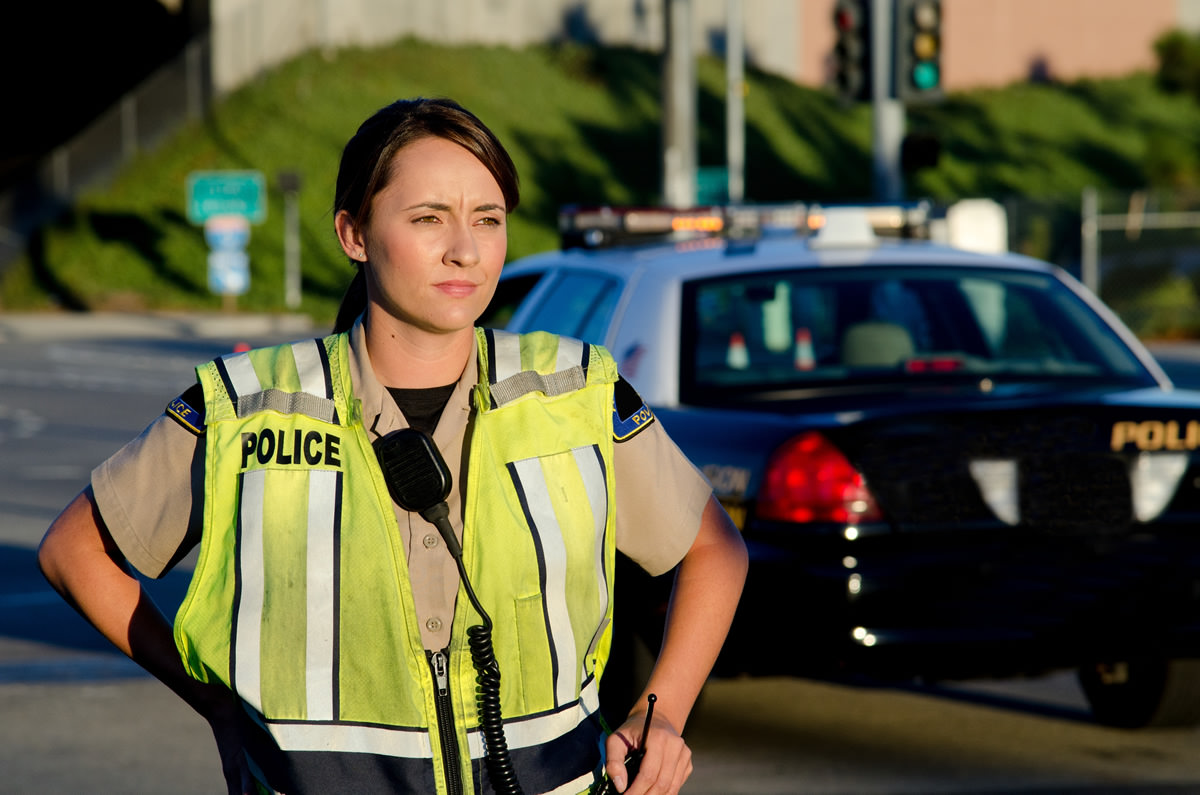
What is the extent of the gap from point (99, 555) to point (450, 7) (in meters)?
45.1

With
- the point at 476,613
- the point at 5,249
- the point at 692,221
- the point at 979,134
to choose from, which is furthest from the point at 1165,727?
the point at 979,134

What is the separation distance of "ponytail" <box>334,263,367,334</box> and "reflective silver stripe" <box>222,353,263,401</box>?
0.28m

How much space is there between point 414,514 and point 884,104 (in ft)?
44.3

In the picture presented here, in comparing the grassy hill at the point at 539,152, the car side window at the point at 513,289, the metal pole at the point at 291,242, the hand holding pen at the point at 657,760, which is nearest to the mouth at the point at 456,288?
the hand holding pen at the point at 657,760

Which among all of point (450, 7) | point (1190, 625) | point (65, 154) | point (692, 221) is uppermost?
point (450, 7)

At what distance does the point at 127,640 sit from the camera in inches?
94.8

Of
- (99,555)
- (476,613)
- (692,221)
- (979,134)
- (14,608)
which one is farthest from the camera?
(979,134)

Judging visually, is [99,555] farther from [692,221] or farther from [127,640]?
[692,221]

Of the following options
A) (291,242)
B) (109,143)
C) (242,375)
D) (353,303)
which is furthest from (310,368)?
(109,143)

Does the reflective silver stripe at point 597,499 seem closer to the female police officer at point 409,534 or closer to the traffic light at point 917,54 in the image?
the female police officer at point 409,534

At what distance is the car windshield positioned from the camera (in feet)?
19.7

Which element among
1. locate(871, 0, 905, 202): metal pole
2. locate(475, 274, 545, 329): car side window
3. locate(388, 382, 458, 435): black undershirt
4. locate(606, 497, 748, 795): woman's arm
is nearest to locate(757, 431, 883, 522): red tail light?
locate(475, 274, 545, 329): car side window

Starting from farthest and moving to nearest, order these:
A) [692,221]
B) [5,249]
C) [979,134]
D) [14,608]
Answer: [979,134] < [5,249] < [14,608] < [692,221]

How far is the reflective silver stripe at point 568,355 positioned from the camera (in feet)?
7.80
